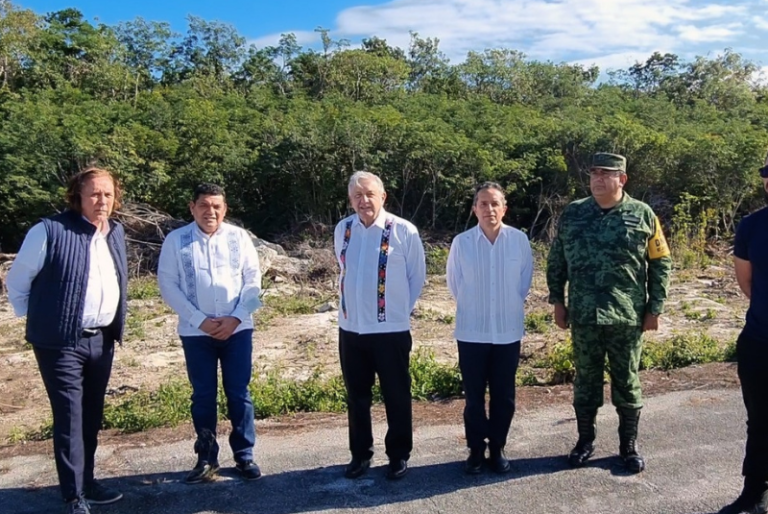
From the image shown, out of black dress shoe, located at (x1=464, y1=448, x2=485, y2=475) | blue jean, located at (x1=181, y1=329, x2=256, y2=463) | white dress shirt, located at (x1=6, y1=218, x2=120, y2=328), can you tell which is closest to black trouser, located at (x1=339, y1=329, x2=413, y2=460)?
black dress shoe, located at (x1=464, y1=448, x2=485, y2=475)

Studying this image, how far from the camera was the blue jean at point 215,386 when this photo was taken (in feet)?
12.5

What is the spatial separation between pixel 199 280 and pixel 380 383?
1.18 metres

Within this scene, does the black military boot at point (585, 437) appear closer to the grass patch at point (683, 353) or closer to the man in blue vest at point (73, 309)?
the grass patch at point (683, 353)

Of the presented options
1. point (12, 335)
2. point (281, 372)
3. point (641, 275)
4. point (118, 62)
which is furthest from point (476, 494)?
point (118, 62)

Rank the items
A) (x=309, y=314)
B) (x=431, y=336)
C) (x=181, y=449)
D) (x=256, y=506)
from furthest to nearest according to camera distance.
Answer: (x=309, y=314) → (x=431, y=336) → (x=181, y=449) → (x=256, y=506)

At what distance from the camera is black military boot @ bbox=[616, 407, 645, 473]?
12.7 ft

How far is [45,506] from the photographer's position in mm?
3580

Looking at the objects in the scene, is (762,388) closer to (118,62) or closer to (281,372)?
(281,372)

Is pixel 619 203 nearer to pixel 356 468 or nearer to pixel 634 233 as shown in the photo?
pixel 634 233

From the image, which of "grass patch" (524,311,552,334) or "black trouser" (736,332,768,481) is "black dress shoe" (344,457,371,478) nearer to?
"black trouser" (736,332,768,481)

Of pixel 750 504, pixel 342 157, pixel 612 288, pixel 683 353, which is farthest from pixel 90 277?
pixel 342 157

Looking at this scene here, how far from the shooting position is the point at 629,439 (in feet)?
12.9

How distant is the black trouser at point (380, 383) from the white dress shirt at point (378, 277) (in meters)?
0.08

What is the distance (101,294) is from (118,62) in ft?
73.4
